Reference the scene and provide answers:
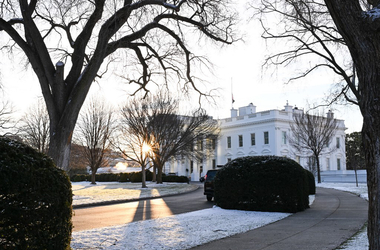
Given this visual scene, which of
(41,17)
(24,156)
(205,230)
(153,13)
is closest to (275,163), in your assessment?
(205,230)

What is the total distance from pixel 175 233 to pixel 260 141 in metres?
56.2

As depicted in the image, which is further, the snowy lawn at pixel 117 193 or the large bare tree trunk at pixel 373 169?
the snowy lawn at pixel 117 193

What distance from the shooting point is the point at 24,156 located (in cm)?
523

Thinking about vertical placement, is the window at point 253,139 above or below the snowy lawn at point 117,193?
above

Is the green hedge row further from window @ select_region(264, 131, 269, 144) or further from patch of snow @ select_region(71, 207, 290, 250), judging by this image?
patch of snow @ select_region(71, 207, 290, 250)

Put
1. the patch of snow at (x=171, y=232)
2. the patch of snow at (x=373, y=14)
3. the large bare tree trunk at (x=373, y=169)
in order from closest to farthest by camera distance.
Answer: the large bare tree trunk at (x=373, y=169)
the patch of snow at (x=373, y=14)
the patch of snow at (x=171, y=232)

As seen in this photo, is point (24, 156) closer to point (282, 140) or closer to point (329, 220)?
point (329, 220)

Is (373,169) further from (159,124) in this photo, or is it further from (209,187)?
(159,124)

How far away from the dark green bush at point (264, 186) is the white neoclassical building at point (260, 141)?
140ft

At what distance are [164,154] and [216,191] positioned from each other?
2880 cm

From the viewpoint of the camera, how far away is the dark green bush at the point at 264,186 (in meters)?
14.2

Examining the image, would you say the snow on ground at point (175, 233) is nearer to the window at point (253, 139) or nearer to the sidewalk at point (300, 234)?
the sidewalk at point (300, 234)

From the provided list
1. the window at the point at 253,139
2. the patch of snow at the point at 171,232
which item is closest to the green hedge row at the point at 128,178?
the window at the point at 253,139

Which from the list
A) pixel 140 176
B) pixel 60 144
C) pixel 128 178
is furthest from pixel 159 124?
pixel 60 144
